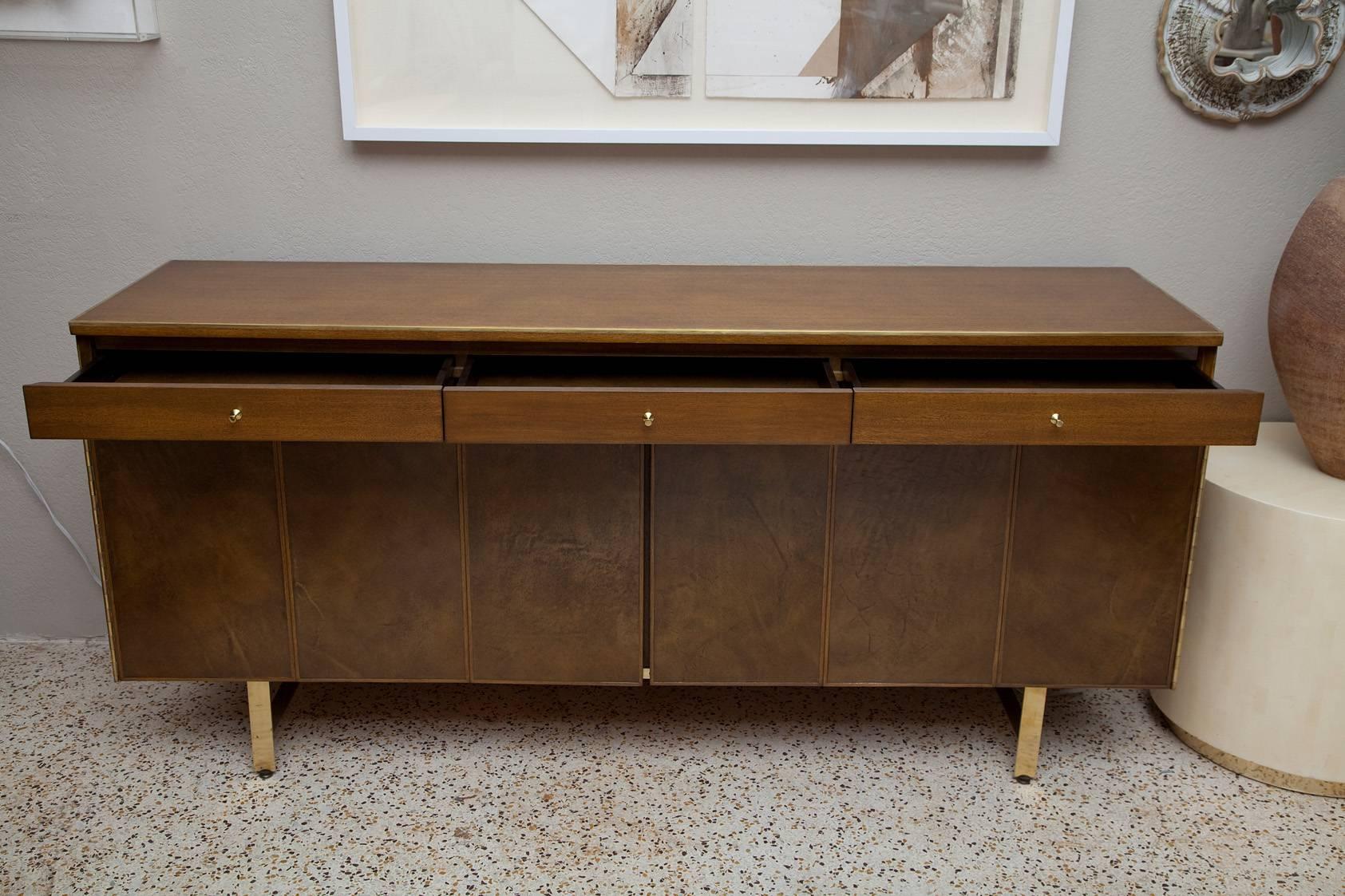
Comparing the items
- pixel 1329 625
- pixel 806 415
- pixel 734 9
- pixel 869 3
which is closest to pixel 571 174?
pixel 734 9

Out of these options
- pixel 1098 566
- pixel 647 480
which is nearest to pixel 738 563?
pixel 647 480

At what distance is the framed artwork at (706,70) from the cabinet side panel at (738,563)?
64cm

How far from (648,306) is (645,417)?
10.2 inches

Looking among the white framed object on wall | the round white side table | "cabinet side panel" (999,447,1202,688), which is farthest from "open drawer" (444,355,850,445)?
the white framed object on wall

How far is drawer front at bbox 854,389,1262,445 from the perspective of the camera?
5.37 ft

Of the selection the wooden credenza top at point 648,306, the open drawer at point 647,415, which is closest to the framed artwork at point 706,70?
the wooden credenza top at point 648,306

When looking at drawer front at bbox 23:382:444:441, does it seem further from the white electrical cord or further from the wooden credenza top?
the white electrical cord

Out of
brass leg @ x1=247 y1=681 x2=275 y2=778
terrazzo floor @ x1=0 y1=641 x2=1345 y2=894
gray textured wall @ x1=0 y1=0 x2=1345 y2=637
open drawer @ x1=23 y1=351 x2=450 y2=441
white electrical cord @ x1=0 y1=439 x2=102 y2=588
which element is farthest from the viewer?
white electrical cord @ x1=0 y1=439 x2=102 y2=588

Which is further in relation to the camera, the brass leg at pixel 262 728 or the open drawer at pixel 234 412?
the brass leg at pixel 262 728

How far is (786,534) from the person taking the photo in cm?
182

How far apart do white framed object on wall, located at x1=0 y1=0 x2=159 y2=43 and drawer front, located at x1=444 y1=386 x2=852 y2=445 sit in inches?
37.1

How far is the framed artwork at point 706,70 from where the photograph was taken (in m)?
2.01

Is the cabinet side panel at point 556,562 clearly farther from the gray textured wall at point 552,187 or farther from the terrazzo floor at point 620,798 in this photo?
the gray textured wall at point 552,187

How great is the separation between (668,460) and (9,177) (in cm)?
132
